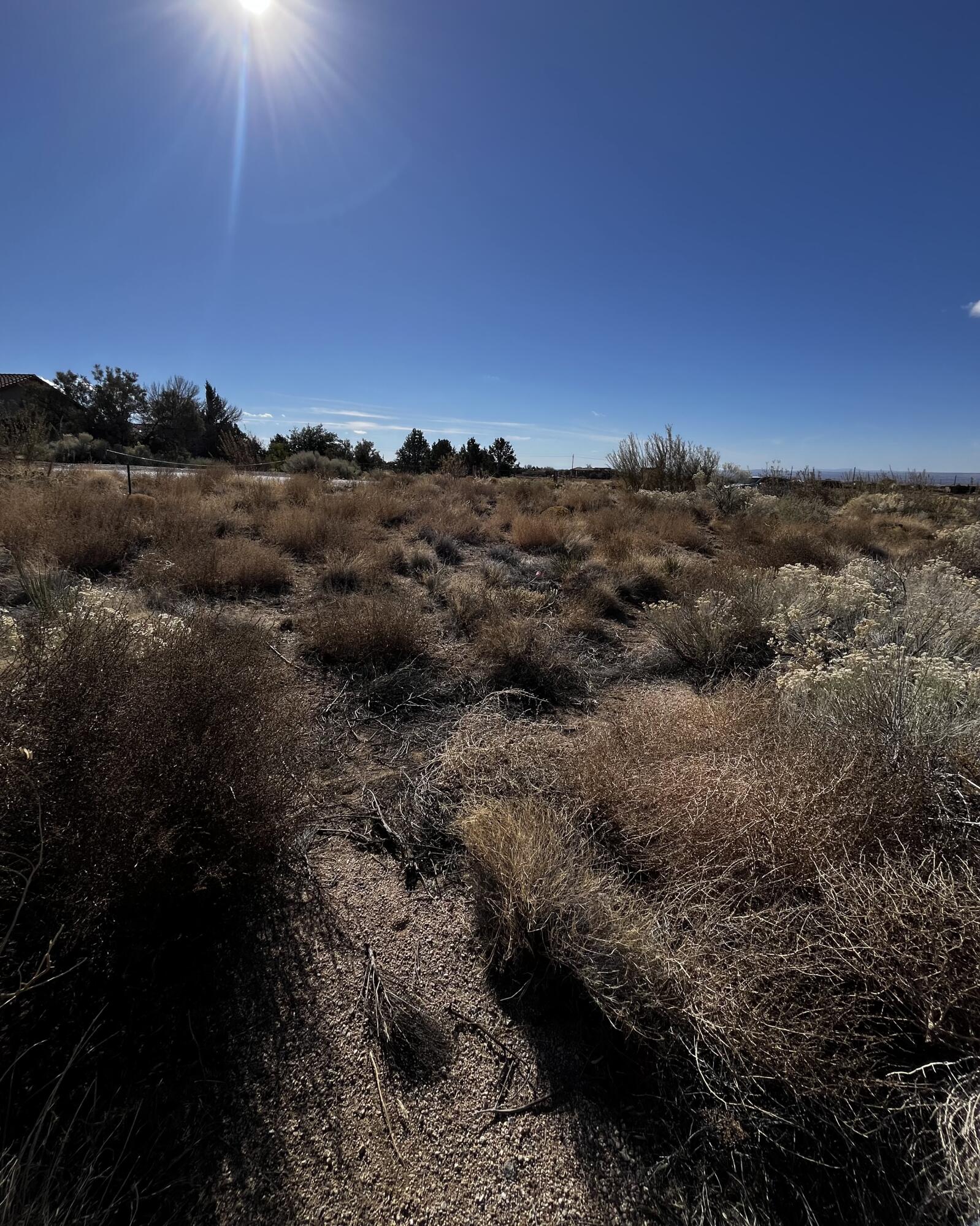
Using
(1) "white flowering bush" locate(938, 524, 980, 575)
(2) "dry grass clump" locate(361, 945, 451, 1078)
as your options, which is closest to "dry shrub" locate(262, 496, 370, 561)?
(2) "dry grass clump" locate(361, 945, 451, 1078)

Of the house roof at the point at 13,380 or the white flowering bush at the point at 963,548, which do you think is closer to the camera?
the white flowering bush at the point at 963,548

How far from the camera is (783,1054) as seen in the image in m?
1.29

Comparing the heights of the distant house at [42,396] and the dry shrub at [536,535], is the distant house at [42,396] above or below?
above

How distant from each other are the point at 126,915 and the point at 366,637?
8.40ft

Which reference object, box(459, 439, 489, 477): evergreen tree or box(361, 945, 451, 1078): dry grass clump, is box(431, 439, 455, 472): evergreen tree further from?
box(361, 945, 451, 1078): dry grass clump

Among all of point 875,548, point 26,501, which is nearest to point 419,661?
point 26,501

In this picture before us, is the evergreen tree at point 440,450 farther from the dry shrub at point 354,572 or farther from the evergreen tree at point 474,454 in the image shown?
the dry shrub at point 354,572

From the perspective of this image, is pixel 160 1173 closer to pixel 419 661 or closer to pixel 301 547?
pixel 419 661

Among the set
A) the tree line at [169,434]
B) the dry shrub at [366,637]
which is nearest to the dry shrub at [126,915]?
the dry shrub at [366,637]

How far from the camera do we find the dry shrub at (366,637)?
3887 millimetres

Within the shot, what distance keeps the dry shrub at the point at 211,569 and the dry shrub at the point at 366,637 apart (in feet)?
4.92

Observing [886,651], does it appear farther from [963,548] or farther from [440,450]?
[440,450]

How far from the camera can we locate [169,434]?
28703mm

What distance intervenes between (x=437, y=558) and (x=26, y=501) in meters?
5.11
